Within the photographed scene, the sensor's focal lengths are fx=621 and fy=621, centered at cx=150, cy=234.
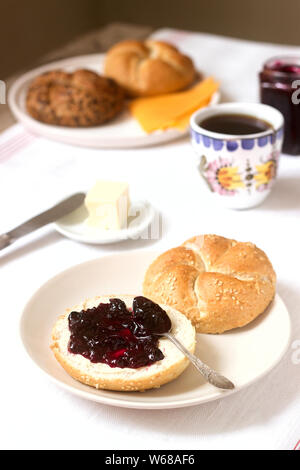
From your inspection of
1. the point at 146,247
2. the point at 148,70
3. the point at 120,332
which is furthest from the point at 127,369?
the point at 148,70

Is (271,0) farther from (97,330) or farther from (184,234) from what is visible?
(97,330)

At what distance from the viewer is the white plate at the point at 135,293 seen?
882 millimetres

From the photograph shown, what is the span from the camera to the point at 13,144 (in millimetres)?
1771

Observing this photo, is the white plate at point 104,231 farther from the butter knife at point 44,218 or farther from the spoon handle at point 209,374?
the spoon handle at point 209,374

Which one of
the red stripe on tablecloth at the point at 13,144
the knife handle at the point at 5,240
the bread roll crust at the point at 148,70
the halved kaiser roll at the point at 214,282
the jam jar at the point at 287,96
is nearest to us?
the halved kaiser roll at the point at 214,282

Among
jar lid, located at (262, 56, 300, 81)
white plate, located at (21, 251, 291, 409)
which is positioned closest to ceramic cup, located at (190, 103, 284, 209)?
jar lid, located at (262, 56, 300, 81)

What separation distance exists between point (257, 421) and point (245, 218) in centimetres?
61

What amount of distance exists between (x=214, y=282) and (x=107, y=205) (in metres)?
0.37

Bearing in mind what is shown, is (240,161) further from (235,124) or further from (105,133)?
(105,133)

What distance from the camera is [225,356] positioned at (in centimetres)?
98

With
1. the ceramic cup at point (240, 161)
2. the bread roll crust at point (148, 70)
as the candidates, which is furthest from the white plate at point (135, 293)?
the bread roll crust at point (148, 70)

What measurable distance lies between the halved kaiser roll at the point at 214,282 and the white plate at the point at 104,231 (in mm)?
210

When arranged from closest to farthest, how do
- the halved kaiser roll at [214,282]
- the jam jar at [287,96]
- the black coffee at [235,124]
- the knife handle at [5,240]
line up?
1. the halved kaiser roll at [214,282]
2. the knife handle at [5,240]
3. the black coffee at [235,124]
4. the jam jar at [287,96]
